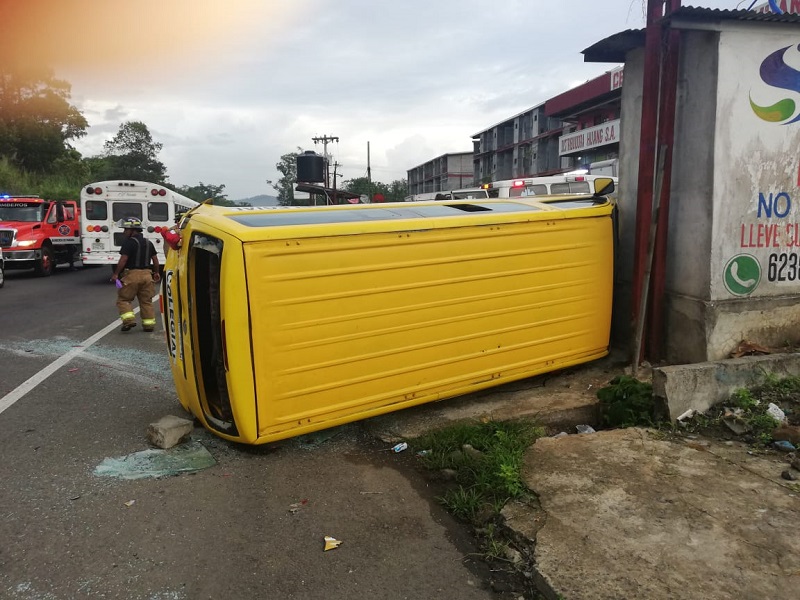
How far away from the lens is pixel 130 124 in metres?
66.3

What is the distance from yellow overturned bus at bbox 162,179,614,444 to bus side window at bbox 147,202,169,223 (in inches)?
460

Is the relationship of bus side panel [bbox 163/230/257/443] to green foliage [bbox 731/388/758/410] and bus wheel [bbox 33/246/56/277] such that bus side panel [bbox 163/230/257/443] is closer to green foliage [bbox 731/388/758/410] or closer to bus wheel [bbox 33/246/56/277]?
green foliage [bbox 731/388/758/410]

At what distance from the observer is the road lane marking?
537cm

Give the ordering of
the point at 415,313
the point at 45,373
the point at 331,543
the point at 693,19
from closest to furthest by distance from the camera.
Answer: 1. the point at 331,543
2. the point at 415,313
3. the point at 693,19
4. the point at 45,373

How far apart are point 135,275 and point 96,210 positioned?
779 cm

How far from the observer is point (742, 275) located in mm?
5102

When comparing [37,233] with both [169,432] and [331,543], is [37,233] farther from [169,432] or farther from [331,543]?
[331,543]

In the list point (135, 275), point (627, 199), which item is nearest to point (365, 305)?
point (627, 199)

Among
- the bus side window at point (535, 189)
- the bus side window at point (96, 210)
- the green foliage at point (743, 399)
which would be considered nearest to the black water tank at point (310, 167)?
the bus side window at point (96, 210)

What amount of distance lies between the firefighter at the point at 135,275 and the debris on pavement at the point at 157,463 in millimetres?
4895

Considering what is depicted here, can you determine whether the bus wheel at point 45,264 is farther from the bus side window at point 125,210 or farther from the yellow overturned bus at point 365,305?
the yellow overturned bus at point 365,305

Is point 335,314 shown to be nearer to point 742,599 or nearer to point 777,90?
point 742,599

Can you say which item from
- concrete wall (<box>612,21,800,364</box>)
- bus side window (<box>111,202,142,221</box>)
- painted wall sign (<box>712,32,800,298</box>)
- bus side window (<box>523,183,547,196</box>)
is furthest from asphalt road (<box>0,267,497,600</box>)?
bus side window (<box>111,202,142,221</box>)

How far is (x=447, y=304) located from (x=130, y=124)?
71902 mm
